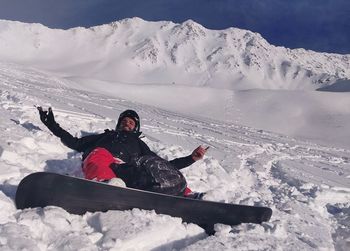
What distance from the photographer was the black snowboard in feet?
12.6

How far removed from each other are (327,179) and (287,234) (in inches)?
160

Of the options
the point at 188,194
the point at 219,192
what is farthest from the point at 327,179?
the point at 188,194

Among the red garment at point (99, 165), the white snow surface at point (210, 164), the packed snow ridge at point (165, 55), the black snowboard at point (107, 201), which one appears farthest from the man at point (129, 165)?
the packed snow ridge at point (165, 55)

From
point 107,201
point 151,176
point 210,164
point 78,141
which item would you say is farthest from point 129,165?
point 210,164

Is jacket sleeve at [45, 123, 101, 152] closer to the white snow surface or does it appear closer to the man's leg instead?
the white snow surface

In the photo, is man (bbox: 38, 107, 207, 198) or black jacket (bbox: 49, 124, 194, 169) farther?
black jacket (bbox: 49, 124, 194, 169)

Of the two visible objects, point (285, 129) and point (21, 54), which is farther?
point (21, 54)

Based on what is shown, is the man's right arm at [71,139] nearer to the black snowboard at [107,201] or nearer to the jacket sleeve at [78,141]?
the jacket sleeve at [78,141]

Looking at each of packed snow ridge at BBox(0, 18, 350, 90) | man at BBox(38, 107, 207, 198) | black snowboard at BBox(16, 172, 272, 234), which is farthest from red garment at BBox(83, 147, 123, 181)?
packed snow ridge at BBox(0, 18, 350, 90)

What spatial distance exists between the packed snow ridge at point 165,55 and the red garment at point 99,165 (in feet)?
363

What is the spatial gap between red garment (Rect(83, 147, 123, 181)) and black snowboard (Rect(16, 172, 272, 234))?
0.52m

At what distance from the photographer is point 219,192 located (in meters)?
5.62

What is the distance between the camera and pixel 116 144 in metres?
5.48

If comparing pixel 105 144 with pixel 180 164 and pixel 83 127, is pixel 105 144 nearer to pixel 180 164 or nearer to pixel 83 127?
pixel 180 164
